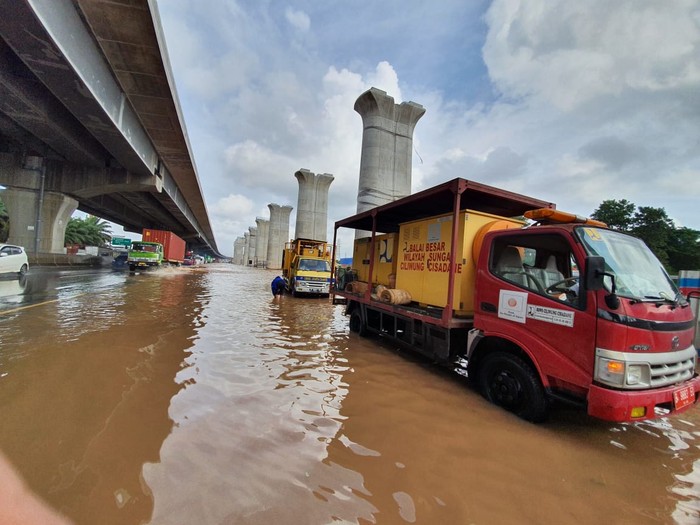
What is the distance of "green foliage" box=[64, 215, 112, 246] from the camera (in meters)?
57.9

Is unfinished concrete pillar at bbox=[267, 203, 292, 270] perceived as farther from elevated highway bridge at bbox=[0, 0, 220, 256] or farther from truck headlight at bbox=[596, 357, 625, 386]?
truck headlight at bbox=[596, 357, 625, 386]

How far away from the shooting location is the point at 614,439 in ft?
Answer: 11.8

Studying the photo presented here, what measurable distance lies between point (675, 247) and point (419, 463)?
60452mm

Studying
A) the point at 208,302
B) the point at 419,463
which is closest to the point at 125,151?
the point at 208,302

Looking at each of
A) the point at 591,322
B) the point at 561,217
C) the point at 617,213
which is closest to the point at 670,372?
the point at 591,322

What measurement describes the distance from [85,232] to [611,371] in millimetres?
77591

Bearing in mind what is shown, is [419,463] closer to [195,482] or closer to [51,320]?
[195,482]

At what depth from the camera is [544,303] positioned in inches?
149

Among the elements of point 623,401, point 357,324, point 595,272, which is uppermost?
point 595,272

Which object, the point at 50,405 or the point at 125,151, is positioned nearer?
the point at 50,405

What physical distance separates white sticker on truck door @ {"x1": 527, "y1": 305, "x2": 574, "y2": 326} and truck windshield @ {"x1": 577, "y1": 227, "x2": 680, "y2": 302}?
48 centimetres

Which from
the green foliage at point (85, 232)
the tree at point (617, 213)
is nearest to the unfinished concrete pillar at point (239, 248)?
the green foliage at point (85, 232)

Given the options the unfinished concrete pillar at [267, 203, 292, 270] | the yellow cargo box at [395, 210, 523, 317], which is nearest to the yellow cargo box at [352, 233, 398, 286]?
the yellow cargo box at [395, 210, 523, 317]

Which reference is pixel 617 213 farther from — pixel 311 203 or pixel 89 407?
pixel 89 407
